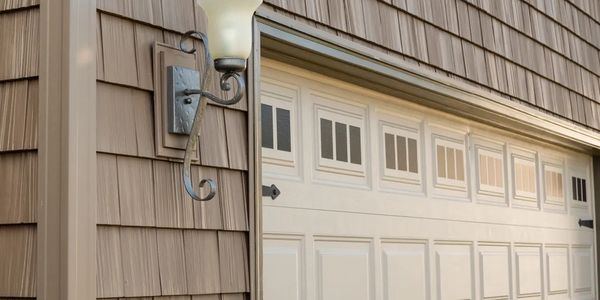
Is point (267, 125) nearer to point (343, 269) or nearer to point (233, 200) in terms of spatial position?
point (233, 200)

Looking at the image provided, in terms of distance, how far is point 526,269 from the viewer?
5.00 metres

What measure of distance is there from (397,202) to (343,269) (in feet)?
1.63

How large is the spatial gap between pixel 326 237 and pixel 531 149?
214 cm

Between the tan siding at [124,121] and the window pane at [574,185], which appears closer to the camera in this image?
the tan siding at [124,121]

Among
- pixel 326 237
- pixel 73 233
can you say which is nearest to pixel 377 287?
pixel 326 237

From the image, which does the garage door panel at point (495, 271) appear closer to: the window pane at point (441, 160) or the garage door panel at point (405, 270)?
the window pane at point (441, 160)

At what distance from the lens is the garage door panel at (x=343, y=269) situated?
3.40 metres

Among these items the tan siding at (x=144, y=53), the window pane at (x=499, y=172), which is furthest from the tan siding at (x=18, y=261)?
the window pane at (x=499, y=172)

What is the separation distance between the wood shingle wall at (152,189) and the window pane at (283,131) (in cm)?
41

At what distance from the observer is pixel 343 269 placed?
11.5 feet

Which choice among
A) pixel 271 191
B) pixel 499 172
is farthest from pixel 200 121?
pixel 499 172

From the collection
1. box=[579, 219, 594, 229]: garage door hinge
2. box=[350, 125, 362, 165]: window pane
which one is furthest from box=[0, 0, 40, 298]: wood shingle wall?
box=[579, 219, 594, 229]: garage door hinge

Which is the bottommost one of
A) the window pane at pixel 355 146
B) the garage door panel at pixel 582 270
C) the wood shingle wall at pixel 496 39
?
the garage door panel at pixel 582 270

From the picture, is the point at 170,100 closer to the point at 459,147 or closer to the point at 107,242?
the point at 107,242
